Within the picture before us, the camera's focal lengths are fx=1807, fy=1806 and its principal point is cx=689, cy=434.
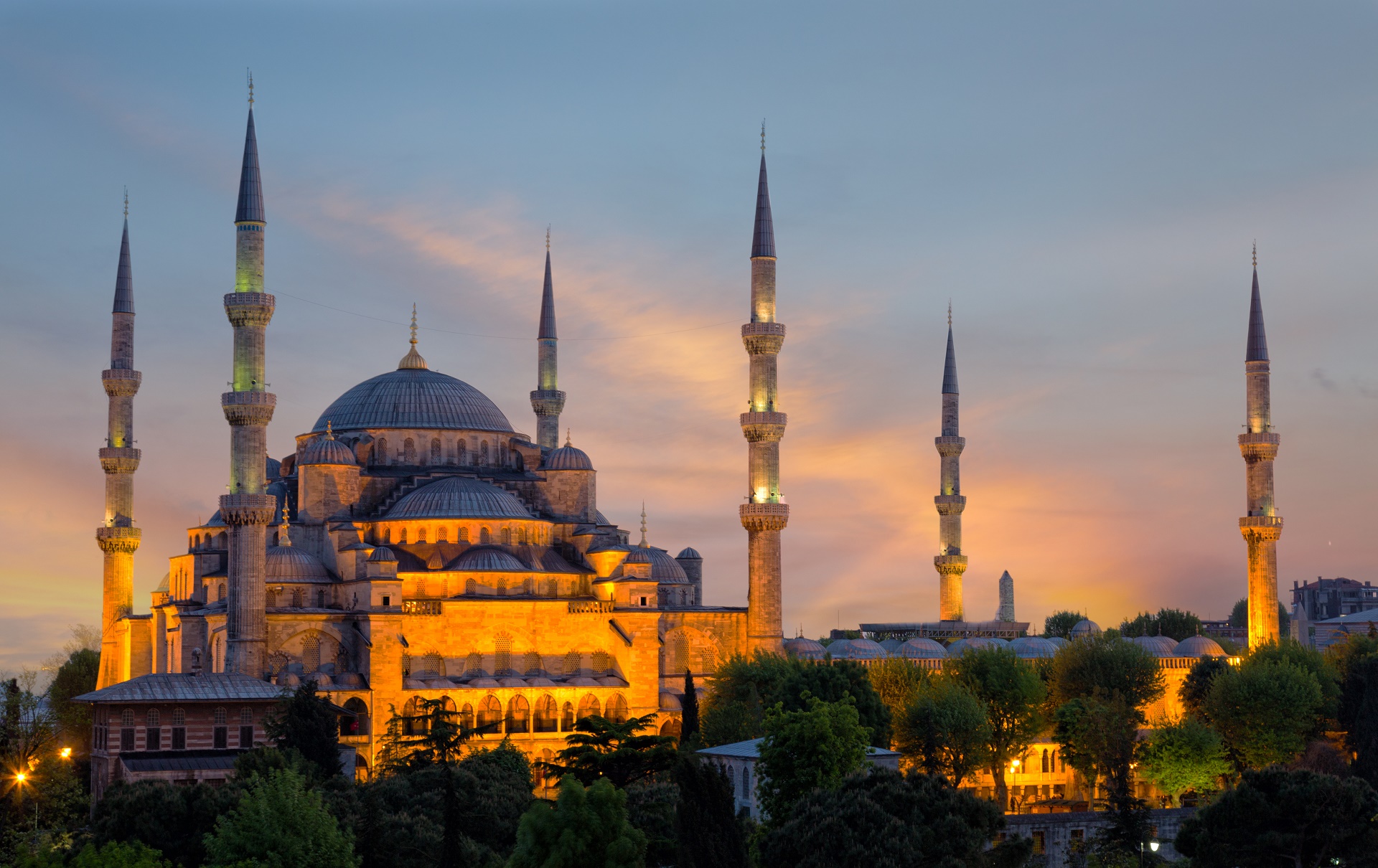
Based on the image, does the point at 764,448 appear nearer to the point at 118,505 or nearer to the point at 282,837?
the point at 118,505

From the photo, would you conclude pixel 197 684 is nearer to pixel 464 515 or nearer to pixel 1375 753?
pixel 464 515

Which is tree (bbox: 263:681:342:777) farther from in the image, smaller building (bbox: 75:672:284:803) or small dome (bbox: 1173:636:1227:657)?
small dome (bbox: 1173:636:1227:657)

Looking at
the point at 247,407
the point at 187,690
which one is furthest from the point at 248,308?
the point at 187,690

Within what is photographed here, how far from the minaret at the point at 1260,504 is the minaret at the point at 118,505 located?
37118 mm

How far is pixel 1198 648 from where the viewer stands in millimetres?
62781

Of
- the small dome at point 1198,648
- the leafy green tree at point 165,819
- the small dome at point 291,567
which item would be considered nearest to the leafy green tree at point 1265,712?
→ the small dome at point 1198,648

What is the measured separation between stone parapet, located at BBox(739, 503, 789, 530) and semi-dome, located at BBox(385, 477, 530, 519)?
7.15m

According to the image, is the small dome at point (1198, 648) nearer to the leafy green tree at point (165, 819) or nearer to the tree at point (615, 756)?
the tree at point (615, 756)

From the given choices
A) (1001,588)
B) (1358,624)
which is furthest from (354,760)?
(1358,624)

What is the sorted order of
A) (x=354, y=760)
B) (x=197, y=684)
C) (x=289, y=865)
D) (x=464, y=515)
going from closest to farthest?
(x=289, y=865) → (x=197, y=684) → (x=354, y=760) → (x=464, y=515)

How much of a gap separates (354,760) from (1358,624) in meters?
68.9

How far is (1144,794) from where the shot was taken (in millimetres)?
50375

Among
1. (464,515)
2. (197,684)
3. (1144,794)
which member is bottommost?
(1144,794)

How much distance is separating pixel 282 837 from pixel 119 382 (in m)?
34.7
